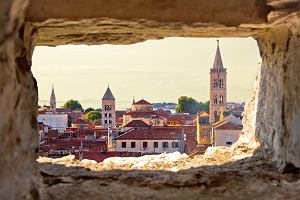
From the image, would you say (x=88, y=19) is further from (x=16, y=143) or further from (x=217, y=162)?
(x=217, y=162)

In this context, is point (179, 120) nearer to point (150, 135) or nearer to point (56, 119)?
point (56, 119)

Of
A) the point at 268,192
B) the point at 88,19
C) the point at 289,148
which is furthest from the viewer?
the point at 289,148

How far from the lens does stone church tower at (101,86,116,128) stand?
5525 cm

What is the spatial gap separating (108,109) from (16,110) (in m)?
55.5

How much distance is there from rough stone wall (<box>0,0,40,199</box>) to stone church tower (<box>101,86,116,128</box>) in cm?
5023

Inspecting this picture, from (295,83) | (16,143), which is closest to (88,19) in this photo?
(16,143)

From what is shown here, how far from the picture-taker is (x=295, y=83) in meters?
2.96

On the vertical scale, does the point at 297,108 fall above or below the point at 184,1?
below

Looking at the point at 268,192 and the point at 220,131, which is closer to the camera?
the point at 268,192

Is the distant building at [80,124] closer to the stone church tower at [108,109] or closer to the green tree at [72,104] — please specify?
the stone church tower at [108,109]

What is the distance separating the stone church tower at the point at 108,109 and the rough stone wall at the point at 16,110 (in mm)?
50234

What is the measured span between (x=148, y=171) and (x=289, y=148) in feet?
2.92

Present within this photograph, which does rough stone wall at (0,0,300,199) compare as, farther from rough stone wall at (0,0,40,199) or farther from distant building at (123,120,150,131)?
distant building at (123,120,150,131)

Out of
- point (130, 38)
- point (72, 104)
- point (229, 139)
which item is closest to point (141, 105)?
point (72, 104)
